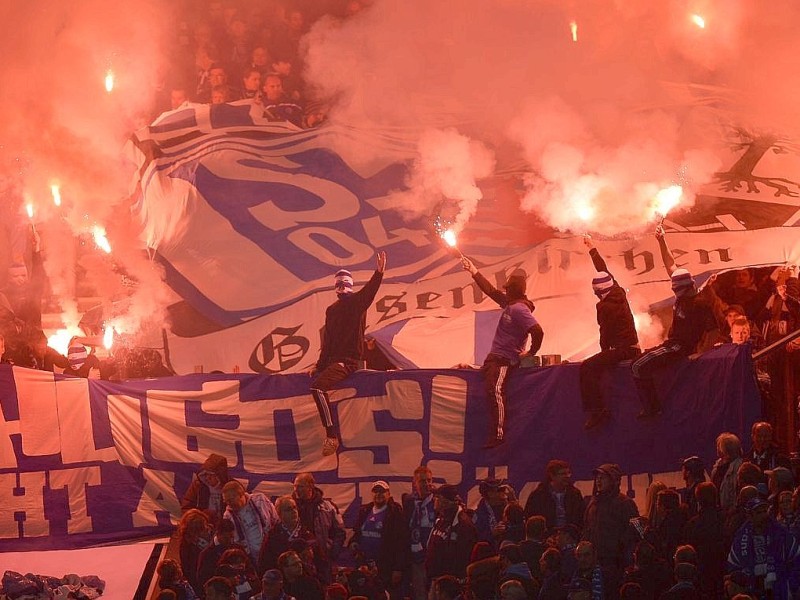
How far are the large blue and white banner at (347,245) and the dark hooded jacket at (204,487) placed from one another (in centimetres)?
195

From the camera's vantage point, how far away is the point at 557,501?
857 cm

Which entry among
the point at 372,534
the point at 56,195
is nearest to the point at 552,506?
the point at 372,534

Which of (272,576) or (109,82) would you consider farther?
(109,82)

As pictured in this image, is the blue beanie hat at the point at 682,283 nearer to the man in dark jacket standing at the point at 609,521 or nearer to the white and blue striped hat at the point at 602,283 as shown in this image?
the white and blue striped hat at the point at 602,283

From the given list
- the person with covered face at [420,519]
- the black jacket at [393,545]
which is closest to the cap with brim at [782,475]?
the person with covered face at [420,519]

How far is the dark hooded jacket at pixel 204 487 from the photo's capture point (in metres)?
9.45

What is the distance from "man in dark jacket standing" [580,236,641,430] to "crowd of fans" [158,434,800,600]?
23.7 inches

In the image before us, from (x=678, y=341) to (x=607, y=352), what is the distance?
53 centimetres

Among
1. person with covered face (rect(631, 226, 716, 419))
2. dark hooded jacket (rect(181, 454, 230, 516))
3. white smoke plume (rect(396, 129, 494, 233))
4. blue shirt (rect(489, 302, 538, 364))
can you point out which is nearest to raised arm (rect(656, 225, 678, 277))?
person with covered face (rect(631, 226, 716, 419))

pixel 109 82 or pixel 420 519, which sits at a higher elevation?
pixel 109 82

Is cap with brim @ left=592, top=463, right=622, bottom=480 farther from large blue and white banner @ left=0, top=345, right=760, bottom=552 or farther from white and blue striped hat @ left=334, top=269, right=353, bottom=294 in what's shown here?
white and blue striped hat @ left=334, top=269, right=353, bottom=294

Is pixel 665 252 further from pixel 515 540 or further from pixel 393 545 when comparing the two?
pixel 393 545

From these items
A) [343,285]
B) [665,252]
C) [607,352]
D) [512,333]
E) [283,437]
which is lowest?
[283,437]

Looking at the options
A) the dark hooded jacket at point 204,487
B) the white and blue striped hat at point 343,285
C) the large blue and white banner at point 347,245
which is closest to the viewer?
the dark hooded jacket at point 204,487
